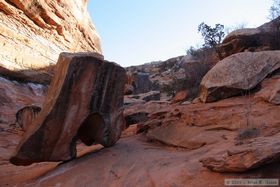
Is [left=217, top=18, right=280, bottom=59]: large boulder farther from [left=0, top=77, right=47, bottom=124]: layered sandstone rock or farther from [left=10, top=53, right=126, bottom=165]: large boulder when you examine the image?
[left=0, top=77, right=47, bottom=124]: layered sandstone rock

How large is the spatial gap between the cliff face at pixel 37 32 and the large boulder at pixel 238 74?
354 inches

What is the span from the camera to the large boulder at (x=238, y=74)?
23.8 ft

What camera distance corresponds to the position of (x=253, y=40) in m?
10.6

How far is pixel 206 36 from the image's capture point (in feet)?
44.8

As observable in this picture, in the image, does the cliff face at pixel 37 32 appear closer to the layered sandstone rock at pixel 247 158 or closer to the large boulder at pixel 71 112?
the large boulder at pixel 71 112

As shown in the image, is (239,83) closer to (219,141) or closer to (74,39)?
(219,141)

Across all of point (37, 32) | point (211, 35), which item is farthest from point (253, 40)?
point (37, 32)

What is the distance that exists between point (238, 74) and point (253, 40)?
3661 mm

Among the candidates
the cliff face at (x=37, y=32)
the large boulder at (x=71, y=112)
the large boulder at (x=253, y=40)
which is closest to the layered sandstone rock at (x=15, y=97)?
the cliff face at (x=37, y=32)

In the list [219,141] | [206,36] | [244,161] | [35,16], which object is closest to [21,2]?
[35,16]

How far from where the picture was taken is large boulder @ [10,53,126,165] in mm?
5773

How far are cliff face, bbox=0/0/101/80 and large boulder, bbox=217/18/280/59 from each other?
823 centimetres

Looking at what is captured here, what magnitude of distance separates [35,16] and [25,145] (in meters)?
11.3

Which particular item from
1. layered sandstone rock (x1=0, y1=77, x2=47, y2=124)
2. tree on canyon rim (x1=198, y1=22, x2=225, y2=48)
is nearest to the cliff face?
layered sandstone rock (x1=0, y1=77, x2=47, y2=124)
